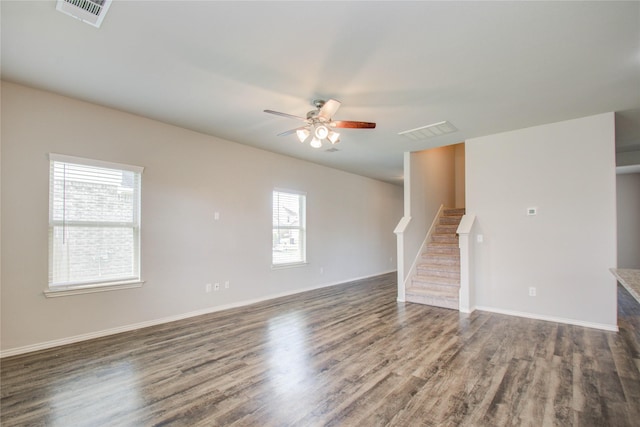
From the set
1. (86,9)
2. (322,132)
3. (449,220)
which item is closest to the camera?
(86,9)

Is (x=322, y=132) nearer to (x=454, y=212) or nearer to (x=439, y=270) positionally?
(x=439, y=270)

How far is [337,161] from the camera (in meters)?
6.16

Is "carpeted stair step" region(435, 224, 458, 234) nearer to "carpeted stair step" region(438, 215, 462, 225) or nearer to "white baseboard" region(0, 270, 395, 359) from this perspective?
"carpeted stair step" region(438, 215, 462, 225)

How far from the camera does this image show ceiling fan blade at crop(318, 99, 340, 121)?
2799 mm

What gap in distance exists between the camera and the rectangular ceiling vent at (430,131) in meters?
4.10

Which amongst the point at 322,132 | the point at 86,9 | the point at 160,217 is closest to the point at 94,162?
the point at 160,217

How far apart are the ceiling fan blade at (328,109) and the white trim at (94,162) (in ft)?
8.20

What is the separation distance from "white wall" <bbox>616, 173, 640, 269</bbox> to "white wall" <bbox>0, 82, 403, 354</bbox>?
22.2ft

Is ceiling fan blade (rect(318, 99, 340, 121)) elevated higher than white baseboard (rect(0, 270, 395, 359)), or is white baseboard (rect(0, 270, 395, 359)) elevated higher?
ceiling fan blade (rect(318, 99, 340, 121))

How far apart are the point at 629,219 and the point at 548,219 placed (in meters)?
5.00

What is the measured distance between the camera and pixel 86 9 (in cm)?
197

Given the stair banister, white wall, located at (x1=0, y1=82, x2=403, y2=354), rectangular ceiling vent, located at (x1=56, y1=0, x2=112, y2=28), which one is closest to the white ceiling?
rectangular ceiling vent, located at (x1=56, y1=0, x2=112, y2=28)

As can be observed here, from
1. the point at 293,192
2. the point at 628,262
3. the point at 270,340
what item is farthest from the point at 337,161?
the point at 628,262

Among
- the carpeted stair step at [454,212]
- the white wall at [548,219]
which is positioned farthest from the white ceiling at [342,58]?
the carpeted stair step at [454,212]
